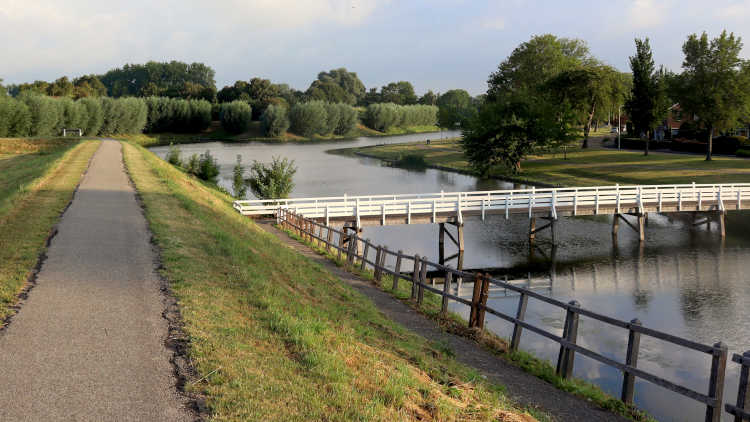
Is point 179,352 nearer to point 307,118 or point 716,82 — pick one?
point 716,82

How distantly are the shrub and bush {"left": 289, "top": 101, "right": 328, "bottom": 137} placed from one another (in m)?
7.52

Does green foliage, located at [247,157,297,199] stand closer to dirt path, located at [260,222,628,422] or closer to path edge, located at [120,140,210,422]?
dirt path, located at [260,222,628,422]

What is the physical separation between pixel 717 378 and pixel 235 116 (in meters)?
127

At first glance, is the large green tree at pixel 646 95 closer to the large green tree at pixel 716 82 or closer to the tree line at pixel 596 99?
the tree line at pixel 596 99

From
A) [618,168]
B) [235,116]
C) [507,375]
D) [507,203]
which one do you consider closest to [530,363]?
[507,375]

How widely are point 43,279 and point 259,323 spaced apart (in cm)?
455

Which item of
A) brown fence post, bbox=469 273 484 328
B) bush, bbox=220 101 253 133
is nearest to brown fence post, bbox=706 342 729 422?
brown fence post, bbox=469 273 484 328

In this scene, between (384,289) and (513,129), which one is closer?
(384,289)

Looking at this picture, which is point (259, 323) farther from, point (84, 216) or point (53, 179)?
point (53, 179)

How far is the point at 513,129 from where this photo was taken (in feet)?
210

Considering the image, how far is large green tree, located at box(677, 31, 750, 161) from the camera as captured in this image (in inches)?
2159

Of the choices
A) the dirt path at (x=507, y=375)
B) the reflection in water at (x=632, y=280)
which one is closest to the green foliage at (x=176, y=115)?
the reflection in water at (x=632, y=280)

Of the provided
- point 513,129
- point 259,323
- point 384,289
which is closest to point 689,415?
point 384,289

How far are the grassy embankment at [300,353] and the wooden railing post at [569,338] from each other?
199cm
